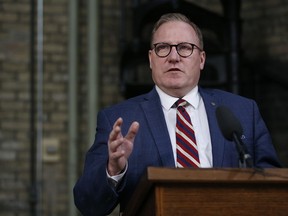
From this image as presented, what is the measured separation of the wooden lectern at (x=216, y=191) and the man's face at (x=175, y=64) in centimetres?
83

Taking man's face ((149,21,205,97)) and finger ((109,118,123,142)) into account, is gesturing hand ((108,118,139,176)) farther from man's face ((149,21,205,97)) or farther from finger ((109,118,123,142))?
man's face ((149,21,205,97))

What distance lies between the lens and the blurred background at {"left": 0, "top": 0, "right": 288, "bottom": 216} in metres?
6.86

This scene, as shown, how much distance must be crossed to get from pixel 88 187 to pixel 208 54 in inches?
124

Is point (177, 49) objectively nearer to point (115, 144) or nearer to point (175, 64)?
point (175, 64)

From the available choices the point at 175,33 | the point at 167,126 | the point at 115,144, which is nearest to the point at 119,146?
the point at 115,144

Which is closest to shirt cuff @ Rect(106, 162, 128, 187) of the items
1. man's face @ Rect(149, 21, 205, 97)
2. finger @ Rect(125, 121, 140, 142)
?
finger @ Rect(125, 121, 140, 142)

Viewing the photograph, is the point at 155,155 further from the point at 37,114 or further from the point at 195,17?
the point at 37,114

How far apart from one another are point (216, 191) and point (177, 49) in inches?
37.6

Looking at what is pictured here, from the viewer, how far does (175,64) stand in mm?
3527

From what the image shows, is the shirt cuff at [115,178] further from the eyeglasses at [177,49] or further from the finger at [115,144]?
the eyeglasses at [177,49]

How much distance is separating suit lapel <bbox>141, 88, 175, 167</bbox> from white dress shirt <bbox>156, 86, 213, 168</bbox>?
3 centimetres

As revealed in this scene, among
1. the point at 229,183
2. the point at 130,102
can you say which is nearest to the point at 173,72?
the point at 130,102

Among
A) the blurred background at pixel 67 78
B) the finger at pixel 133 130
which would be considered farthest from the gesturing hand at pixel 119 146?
the blurred background at pixel 67 78

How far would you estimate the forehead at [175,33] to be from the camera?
3.56 meters
